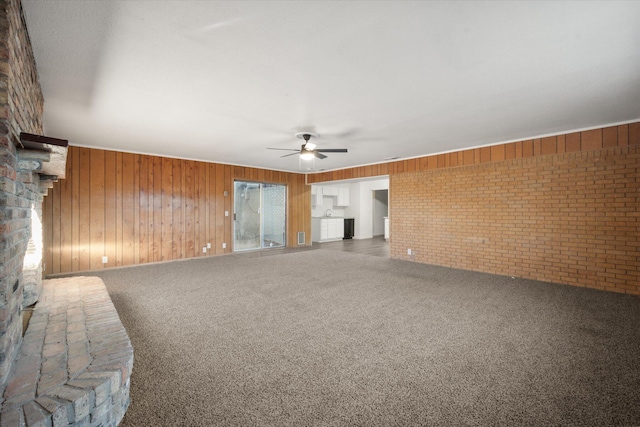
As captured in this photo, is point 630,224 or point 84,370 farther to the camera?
point 630,224

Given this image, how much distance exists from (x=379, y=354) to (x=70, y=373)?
2.01m

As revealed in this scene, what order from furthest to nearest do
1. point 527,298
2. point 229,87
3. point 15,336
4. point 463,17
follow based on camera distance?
point 527,298, point 229,87, point 463,17, point 15,336

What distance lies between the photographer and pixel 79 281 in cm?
340

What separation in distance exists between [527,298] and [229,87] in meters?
4.51

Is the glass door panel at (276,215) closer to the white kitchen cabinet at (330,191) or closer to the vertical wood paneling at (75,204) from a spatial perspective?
the white kitchen cabinet at (330,191)

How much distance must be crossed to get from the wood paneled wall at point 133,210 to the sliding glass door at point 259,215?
44 centimetres

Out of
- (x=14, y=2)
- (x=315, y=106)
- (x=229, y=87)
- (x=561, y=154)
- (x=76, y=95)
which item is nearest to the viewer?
(x=14, y=2)

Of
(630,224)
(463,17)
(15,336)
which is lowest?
(15,336)

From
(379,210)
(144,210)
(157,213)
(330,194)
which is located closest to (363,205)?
(379,210)

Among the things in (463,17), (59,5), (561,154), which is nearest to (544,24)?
(463,17)

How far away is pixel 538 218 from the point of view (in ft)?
15.1

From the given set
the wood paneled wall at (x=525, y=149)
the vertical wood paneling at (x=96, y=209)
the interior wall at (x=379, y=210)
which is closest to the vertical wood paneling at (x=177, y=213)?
the vertical wood paneling at (x=96, y=209)

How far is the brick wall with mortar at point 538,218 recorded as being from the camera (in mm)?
3883

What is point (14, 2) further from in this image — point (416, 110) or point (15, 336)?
point (416, 110)
